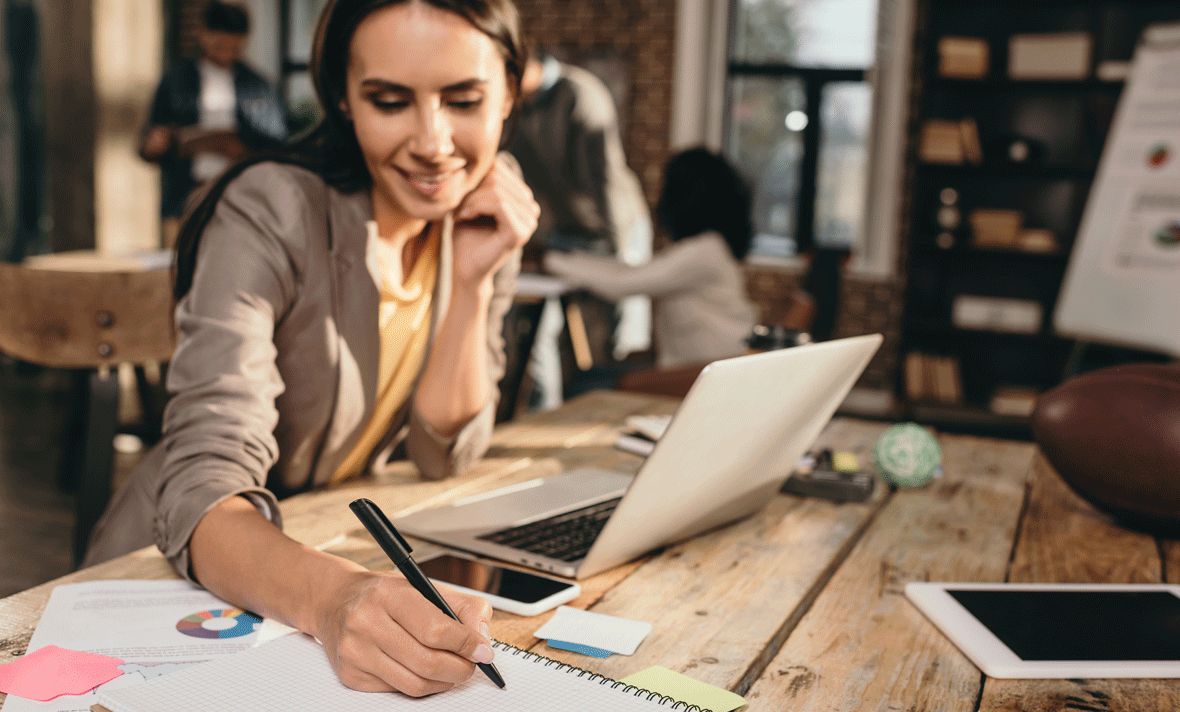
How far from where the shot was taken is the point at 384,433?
4.59ft

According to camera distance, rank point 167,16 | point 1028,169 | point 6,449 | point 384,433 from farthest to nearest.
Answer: point 167,16 < point 1028,169 < point 6,449 < point 384,433

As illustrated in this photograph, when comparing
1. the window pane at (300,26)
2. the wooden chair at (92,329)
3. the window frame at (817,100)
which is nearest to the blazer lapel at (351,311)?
the wooden chair at (92,329)

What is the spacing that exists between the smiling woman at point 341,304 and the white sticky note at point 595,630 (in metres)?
0.17

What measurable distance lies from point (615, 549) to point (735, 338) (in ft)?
7.88

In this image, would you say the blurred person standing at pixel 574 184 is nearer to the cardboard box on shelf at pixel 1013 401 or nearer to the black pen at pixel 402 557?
the cardboard box on shelf at pixel 1013 401

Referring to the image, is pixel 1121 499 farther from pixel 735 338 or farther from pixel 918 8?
pixel 918 8

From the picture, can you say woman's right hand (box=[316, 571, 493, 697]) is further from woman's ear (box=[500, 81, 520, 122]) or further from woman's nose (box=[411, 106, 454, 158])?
woman's ear (box=[500, 81, 520, 122])

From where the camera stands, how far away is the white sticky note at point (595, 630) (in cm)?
78

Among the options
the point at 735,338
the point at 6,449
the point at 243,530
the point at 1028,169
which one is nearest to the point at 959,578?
the point at 243,530

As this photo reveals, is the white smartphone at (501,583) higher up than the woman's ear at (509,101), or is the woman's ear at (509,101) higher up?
the woman's ear at (509,101)

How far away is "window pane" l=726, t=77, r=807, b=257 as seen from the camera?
6086mm

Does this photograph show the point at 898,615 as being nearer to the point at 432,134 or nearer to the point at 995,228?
the point at 432,134

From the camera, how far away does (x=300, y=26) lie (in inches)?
286

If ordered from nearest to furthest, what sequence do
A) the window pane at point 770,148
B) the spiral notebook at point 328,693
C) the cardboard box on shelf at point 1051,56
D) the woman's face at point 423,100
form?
the spiral notebook at point 328,693 < the woman's face at point 423,100 < the cardboard box on shelf at point 1051,56 < the window pane at point 770,148
